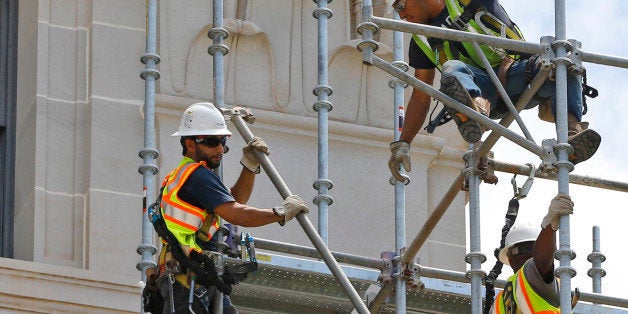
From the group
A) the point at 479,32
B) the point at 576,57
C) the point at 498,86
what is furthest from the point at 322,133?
the point at 576,57

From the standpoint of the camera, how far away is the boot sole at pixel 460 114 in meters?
21.1

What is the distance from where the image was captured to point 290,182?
81.5ft

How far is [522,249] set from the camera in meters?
22.5

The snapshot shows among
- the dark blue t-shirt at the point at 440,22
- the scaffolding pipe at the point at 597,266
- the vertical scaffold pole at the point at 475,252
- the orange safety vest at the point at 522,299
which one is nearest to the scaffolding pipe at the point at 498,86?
the vertical scaffold pole at the point at 475,252

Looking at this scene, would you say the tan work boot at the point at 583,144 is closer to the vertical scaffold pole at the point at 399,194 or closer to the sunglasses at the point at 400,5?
the vertical scaffold pole at the point at 399,194

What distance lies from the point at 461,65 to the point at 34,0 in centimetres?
485

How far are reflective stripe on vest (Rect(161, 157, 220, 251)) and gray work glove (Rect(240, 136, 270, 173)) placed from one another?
1.83ft

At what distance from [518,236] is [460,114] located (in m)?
1.72

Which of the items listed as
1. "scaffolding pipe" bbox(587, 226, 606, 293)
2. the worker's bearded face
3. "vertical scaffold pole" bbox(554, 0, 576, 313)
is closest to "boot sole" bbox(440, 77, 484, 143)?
"vertical scaffold pole" bbox(554, 0, 576, 313)

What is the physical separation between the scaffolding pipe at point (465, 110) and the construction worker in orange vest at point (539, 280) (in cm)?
51

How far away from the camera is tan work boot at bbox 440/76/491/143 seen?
21.1m

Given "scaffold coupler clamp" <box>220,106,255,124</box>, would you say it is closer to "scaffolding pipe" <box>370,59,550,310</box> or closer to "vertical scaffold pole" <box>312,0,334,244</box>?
"vertical scaffold pole" <box>312,0,334,244</box>

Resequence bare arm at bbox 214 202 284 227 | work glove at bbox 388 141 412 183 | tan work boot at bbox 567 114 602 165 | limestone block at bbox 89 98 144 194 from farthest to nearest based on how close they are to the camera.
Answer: limestone block at bbox 89 98 144 194
work glove at bbox 388 141 412 183
tan work boot at bbox 567 114 602 165
bare arm at bbox 214 202 284 227

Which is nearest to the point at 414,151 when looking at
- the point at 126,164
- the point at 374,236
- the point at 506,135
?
the point at 374,236
